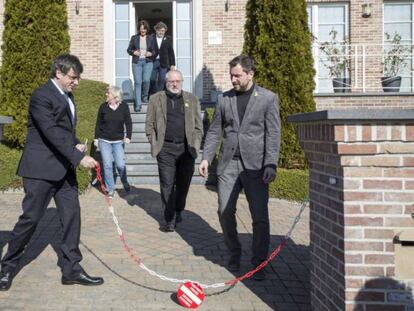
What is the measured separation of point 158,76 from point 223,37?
2.76 m

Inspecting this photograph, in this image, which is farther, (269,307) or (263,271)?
(263,271)

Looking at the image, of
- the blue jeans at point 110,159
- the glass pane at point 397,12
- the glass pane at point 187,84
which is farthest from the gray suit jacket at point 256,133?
the glass pane at point 397,12

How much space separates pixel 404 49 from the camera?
1443 cm

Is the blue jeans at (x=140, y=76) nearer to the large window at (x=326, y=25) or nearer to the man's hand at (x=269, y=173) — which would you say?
the large window at (x=326, y=25)

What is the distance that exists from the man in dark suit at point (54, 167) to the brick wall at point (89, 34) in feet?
32.9

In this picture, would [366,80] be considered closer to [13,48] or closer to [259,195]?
[13,48]

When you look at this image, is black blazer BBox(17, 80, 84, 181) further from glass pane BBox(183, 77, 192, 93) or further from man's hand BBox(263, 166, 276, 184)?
glass pane BBox(183, 77, 192, 93)

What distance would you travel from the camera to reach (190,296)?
4059mm

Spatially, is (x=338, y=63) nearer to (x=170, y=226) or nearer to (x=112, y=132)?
(x=112, y=132)

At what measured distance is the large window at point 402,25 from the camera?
1475cm

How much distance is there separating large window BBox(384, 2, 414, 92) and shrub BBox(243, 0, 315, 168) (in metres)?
5.69

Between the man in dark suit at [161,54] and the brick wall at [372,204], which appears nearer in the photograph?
the brick wall at [372,204]

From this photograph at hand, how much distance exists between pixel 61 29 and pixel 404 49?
903 cm

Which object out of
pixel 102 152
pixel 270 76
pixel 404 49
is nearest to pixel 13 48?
pixel 102 152
